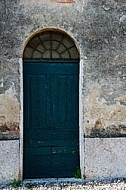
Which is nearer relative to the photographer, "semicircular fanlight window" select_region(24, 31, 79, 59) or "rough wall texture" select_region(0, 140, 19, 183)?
"rough wall texture" select_region(0, 140, 19, 183)

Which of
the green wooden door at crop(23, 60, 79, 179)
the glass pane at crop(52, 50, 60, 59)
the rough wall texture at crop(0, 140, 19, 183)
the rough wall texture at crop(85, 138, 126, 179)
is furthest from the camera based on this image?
the glass pane at crop(52, 50, 60, 59)

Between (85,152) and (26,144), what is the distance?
1.16 meters

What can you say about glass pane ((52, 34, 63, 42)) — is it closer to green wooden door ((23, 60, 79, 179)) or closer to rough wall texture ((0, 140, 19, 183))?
green wooden door ((23, 60, 79, 179))

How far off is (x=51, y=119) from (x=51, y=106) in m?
0.26

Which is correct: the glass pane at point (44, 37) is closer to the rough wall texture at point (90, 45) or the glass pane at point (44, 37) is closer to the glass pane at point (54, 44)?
the glass pane at point (54, 44)

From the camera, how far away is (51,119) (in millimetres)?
6520

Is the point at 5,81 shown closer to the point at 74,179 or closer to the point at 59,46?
the point at 59,46

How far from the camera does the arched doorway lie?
6.46 meters

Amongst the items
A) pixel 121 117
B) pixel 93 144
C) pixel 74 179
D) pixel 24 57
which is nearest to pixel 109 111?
pixel 121 117

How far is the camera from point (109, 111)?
6457 mm

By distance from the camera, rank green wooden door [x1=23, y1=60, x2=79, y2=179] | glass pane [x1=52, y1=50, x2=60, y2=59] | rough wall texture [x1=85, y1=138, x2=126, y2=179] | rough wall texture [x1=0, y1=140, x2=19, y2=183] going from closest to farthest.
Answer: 1. rough wall texture [x1=0, y1=140, x2=19, y2=183]
2. rough wall texture [x1=85, y1=138, x2=126, y2=179]
3. green wooden door [x1=23, y1=60, x2=79, y2=179]
4. glass pane [x1=52, y1=50, x2=60, y2=59]

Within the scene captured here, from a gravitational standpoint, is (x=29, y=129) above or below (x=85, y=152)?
above

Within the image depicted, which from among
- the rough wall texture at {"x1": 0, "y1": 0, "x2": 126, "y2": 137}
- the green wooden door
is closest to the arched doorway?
the green wooden door

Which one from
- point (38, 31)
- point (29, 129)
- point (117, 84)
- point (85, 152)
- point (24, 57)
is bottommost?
point (85, 152)
